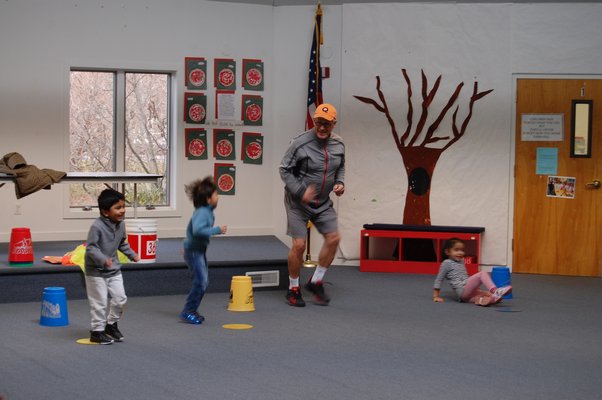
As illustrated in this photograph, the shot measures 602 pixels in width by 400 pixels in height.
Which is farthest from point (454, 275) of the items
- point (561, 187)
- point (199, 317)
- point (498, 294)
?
point (561, 187)

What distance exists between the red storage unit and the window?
7.23 feet

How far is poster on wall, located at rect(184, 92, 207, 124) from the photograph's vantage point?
984 cm

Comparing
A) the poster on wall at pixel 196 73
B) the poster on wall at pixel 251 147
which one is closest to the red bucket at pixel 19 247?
the poster on wall at pixel 196 73

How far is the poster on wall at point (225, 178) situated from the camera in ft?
32.7

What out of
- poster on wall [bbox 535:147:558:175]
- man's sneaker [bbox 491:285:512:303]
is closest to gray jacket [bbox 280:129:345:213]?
man's sneaker [bbox 491:285:512:303]

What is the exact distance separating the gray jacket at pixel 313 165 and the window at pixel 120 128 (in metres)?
2.95

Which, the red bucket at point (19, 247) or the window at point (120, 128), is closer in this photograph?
the red bucket at point (19, 247)

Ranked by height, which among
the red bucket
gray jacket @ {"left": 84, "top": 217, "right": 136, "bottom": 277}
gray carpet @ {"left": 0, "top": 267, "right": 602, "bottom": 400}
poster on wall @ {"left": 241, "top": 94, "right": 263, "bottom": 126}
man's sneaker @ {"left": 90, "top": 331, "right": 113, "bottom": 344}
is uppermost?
poster on wall @ {"left": 241, "top": 94, "right": 263, "bottom": 126}

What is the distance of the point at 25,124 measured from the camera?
9.26 meters

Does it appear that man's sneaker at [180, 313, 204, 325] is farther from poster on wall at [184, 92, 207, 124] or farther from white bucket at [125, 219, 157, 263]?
poster on wall at [184, 92, 207, 124]

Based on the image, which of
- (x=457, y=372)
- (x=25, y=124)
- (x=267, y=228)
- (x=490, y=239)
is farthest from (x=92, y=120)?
(x=457, y=372)

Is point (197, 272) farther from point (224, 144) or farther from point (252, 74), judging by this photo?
point (252, 74)

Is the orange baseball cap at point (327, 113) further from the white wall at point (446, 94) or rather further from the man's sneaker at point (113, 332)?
the white wall at point (446, 94)

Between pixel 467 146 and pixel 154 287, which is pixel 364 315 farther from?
pixel 467 146
